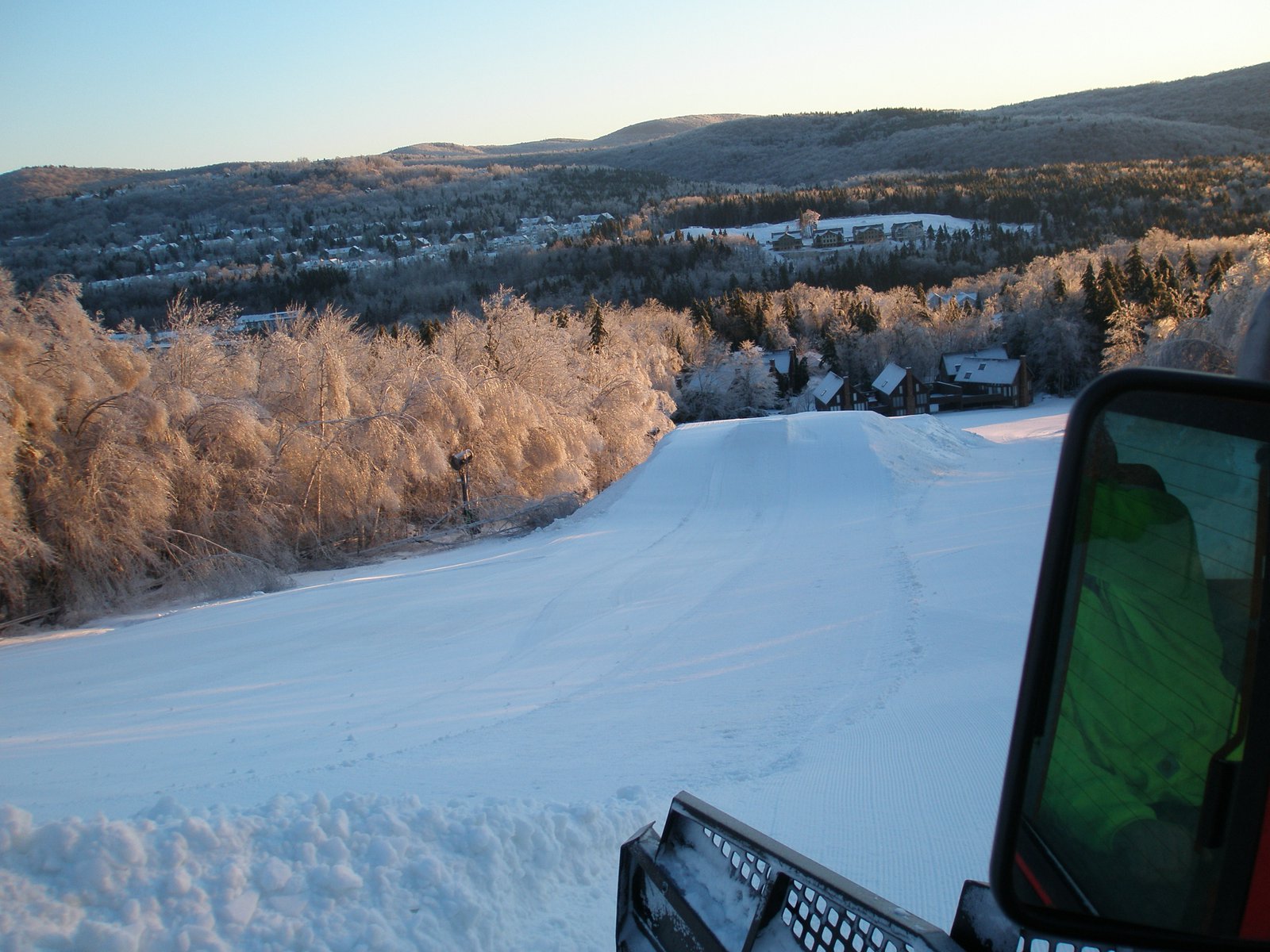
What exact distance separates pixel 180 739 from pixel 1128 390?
23.4ft

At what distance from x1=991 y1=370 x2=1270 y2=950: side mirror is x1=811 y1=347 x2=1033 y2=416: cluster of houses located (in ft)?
187

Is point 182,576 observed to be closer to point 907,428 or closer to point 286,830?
point 286,830

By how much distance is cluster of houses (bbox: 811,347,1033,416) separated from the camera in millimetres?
56250

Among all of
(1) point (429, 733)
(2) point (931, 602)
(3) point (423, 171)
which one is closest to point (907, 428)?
(2) point (931, 602)

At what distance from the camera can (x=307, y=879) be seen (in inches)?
137

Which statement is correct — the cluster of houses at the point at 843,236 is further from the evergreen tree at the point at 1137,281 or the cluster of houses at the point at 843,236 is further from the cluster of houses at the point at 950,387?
the evergreen tree at the point at 1137,281

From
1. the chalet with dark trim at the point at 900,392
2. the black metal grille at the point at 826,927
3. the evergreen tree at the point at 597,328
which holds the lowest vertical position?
the chalet with dark trim at the point at 900,392

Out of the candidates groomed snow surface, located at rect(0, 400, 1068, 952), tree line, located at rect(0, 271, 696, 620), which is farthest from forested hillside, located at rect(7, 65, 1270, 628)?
groomed snow surface, located at rect(0, 400, 1068, 952)

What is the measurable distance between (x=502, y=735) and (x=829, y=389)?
2206 inches

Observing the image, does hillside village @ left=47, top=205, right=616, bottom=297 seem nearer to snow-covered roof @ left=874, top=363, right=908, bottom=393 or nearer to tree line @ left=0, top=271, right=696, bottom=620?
snow-covered roof @ left=874, top=363, right=908, bottom=393

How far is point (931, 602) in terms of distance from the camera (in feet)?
31.1

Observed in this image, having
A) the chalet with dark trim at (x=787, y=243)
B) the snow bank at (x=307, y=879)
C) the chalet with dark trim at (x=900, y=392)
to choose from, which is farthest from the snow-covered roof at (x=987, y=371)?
the chalet with dark trim at (x=787, y=243)

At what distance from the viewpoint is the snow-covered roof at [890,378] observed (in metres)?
58.3

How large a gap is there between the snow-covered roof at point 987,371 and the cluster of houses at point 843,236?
2424 inches
